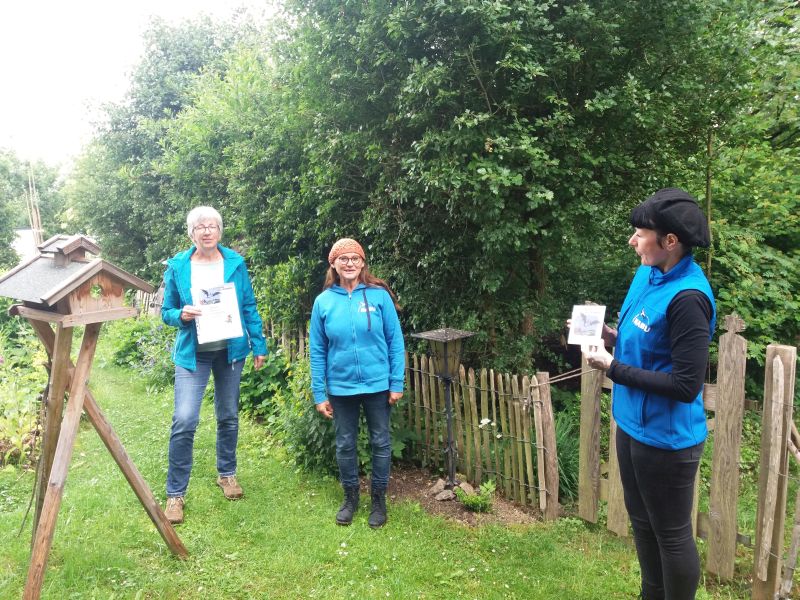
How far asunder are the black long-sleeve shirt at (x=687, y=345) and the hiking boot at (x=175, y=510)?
10.7 ft

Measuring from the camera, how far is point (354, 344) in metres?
3.55

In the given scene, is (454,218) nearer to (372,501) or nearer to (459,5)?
(459,5)

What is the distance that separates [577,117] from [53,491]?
173 inches

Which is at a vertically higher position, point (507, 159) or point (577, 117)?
point (577, 117)

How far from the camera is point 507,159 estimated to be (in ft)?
13.0

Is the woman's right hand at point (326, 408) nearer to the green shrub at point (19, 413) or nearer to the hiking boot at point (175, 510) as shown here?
the hiking boot at point (175, 510)

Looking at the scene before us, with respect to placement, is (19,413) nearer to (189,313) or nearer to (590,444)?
(189,313)

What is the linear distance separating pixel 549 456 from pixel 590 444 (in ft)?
1.07

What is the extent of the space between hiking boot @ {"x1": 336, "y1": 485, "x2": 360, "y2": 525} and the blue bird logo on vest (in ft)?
8.00

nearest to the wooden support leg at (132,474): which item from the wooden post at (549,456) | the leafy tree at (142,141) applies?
the wooden post at (549,456)

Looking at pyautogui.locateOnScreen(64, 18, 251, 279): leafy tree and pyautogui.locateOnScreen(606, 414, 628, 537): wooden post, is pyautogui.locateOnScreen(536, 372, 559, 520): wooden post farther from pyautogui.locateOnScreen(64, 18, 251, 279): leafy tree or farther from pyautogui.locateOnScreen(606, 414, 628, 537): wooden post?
pyautogui.locateOnScreen(64, 18, 251, 279): leafy tree

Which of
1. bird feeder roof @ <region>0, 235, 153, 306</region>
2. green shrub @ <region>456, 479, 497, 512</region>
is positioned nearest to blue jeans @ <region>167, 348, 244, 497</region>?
bird feeder roof @ <region>0, 235, 153, 306</region>

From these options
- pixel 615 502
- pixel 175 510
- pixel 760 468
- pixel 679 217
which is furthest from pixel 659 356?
pixel 175 510

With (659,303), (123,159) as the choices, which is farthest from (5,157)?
(659,303)
